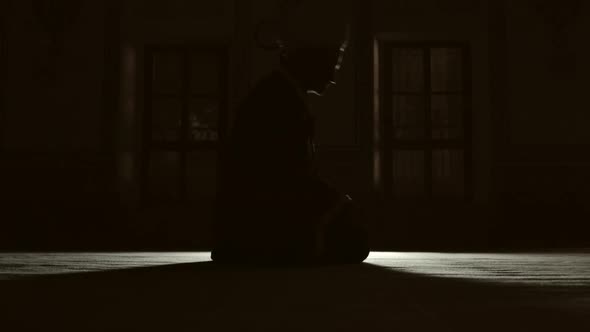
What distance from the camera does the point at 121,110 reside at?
26.9 feet

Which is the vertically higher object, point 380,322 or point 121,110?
point 121,110

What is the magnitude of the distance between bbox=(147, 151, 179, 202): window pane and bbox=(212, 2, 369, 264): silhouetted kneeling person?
4333mm

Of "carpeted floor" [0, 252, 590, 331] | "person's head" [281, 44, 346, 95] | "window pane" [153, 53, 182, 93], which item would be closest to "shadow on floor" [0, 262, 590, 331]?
"carpeted floor" [0, 252, 590, 331]

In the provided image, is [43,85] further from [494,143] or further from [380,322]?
[380,322]

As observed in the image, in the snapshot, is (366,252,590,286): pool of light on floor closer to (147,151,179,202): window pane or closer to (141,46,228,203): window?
(141,46,228,203): window

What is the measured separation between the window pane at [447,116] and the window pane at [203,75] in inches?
84.8

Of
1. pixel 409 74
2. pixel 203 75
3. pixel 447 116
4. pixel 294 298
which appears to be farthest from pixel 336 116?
pixel 294 298

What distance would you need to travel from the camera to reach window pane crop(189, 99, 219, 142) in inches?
328

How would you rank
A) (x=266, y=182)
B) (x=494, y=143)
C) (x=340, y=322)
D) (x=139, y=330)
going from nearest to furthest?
(x=139, y=330), (x=340, y=322), (x=266, y=182), (x=494, y=143)

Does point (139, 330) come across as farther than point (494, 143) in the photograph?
No

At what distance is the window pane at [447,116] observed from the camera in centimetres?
826

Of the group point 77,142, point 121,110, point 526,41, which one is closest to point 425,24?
point 526,41

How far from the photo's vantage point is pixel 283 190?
3869mm

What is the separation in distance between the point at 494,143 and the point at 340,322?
6339 mm
